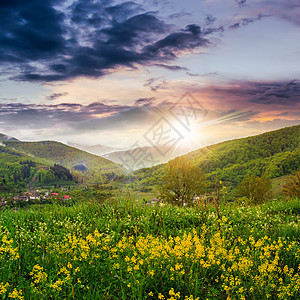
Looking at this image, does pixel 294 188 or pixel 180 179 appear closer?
pixel 294 188

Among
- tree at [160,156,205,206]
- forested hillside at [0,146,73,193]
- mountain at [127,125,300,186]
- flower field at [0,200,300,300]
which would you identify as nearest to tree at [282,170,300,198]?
tree at [160,156,205,206]

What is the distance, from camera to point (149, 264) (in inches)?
155

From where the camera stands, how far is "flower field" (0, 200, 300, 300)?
3527 millimetres

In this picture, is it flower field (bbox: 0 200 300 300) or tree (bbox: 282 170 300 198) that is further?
tree (bbox: 282 170 300 198)

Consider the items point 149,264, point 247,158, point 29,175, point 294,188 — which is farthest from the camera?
point 247,158

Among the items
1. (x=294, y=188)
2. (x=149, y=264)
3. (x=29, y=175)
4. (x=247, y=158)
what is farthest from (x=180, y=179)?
(x=29, y=175)

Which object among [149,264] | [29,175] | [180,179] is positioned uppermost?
[29,175]

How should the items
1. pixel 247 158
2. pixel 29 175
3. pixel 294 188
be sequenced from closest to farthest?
1. pixel 294 188
2. pixel 29 175
3. pixel 247 158

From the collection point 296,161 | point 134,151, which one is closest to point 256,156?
point 296,161

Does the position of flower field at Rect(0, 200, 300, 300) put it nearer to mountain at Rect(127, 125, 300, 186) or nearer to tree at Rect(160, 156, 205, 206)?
tree at Rect(160, 156, 205, 206)

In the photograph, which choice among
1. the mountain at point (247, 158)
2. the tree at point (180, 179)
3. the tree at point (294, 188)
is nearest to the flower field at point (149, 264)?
the tree at point (294, 188)

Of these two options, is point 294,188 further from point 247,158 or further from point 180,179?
point 247,158

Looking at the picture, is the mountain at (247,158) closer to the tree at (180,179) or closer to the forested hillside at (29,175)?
the forested hillside at (29,175)

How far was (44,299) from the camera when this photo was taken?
3.41 meters
